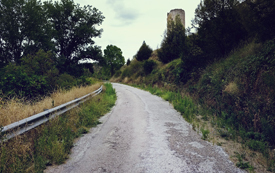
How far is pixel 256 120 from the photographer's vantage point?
530 cm

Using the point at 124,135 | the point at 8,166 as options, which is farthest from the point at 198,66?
the point at 8,166

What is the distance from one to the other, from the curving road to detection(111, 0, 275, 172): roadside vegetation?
432mm

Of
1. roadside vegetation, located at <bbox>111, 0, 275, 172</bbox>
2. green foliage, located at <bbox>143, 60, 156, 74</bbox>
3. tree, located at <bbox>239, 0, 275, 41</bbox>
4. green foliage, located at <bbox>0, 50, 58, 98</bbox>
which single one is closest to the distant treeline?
green foliage, located at <bbox>0, 50, 58, 98</bbox>

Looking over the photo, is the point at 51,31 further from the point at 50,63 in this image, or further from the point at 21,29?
the point at 50,63

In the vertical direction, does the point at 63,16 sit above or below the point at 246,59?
above

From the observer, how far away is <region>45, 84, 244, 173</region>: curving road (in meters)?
3.47

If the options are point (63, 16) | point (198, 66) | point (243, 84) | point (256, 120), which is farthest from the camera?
point (63, 16)

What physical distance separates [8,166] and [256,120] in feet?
19.4

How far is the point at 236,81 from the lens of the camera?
25.9ft

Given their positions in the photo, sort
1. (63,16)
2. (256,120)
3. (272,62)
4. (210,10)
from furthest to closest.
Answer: (63,16), (210,10), (272,62), (256,120)

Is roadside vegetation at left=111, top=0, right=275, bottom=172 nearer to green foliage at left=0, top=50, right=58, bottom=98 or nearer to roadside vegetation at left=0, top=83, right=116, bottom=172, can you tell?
roadside vegetation at left=0, top=83, right=116, bottom=172

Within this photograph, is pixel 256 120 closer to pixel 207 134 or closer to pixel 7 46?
pixel 207 134

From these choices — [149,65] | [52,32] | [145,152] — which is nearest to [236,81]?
[145,152]

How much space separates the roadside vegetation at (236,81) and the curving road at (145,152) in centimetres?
43
